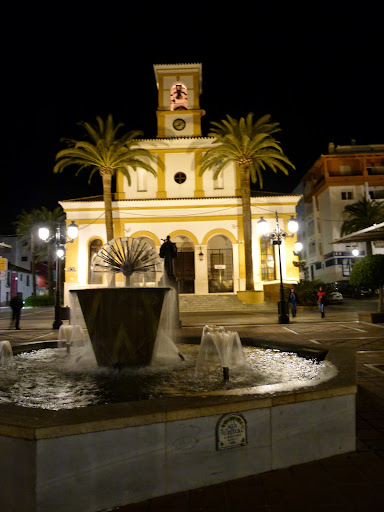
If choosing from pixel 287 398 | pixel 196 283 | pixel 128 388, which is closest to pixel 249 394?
pixel 287 398

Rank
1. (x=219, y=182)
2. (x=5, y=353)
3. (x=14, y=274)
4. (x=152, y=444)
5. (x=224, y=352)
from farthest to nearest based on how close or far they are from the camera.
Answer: (x=14, y=274) → (x=219, y=182) → (x=5, y=353) → (x=224, y=352) → (x=152, y=444)

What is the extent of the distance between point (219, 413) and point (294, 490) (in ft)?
2.49

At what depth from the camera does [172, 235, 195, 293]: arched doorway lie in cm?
3003

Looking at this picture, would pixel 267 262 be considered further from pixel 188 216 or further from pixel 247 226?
pixel 188 216

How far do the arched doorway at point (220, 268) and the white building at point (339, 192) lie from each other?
14431 millimetres

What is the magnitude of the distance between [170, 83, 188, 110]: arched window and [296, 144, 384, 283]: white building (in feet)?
60.0

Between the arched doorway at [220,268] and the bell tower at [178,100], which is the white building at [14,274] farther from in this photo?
the arched doorway at [220,268]

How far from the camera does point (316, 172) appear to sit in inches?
1869

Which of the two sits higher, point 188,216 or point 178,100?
point 178,100

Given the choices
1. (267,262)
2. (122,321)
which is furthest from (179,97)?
(122,321)

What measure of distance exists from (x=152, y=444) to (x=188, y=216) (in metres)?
27.8

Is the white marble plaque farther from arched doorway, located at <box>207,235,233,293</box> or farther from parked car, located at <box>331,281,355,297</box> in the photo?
parked car, located at <box>331,281,355,297</box>

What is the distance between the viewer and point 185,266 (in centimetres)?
3042

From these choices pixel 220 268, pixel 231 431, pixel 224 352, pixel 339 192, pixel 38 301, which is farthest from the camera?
pixel 339 192
